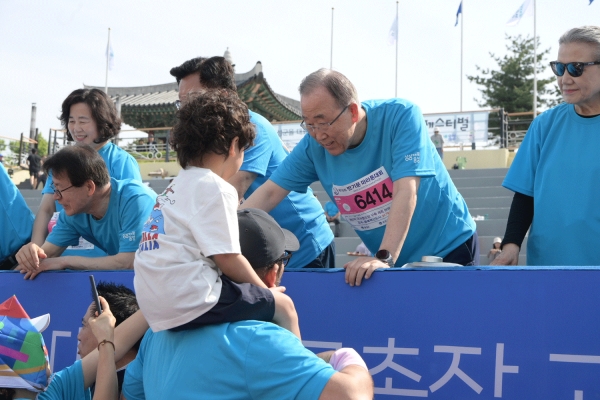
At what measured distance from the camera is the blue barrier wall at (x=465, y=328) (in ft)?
6.57

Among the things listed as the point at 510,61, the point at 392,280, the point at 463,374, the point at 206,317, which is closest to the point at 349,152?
the point at 392,280

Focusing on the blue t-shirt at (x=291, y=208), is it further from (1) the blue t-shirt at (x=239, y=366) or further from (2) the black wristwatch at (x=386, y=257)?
(1) the blue t-shirt at (x=239, y=366)

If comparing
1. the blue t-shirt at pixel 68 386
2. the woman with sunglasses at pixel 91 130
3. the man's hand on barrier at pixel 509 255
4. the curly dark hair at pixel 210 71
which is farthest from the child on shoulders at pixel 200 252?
the woman with sunglasses at pixel 91 130

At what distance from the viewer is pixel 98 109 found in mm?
A: 3656

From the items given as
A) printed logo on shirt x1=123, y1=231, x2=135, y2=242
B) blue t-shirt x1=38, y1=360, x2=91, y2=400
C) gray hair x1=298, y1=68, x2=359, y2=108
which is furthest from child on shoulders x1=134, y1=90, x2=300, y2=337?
printed logo on shirt x1=123, y1=231, x2=135, y2=242

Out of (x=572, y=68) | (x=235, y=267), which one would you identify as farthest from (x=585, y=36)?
(x=235, y=267)

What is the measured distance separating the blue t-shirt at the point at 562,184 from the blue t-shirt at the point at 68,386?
67.6 inches

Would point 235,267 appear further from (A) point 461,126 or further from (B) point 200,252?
(A) point 461,126

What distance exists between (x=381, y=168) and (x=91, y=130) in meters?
1.71

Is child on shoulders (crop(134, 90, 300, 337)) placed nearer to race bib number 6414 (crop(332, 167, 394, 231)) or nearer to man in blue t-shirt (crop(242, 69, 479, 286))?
man in blue t-shirt (crop(242, 69, 479, 286))

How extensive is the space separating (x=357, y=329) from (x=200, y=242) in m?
0.82

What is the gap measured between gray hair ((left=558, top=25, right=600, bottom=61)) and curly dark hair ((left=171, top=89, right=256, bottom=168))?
1.37 meters

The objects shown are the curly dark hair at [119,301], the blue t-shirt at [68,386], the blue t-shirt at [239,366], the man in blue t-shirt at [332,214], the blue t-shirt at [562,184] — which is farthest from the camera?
the man in blue t-shirt at [332,214]

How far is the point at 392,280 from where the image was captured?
228 cm
